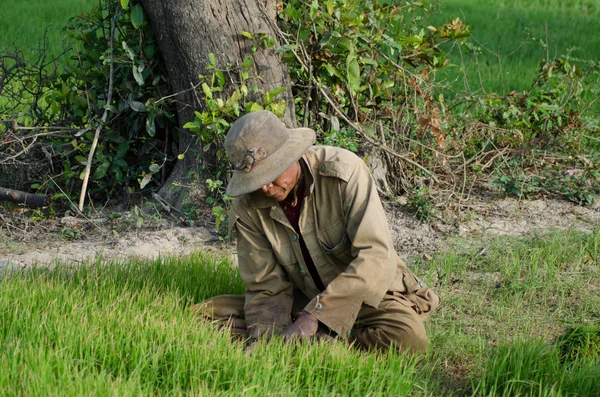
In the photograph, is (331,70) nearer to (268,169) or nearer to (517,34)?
(268,169)

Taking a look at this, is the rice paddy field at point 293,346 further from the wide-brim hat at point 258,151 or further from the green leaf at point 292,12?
the green leaf at point 292,12

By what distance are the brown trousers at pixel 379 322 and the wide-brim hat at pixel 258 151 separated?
713mm

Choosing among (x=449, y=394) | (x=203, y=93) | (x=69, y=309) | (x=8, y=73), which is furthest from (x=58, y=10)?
(x=449, y=394)

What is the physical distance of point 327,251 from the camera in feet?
11.6

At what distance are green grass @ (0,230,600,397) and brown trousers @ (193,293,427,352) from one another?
0.11 meters

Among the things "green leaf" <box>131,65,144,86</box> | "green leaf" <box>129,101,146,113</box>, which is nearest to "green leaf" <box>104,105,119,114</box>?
"green leaf" <box>129,101,146,113</box>

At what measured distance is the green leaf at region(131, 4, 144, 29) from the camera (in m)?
5.00

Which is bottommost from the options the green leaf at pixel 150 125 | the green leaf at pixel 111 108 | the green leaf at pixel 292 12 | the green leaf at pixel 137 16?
the green leaf at pixel 150 125

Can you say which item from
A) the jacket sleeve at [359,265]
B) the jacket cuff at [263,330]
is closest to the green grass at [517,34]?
the jacket sleeve at [359,265]

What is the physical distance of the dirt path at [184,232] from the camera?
471 centimetres

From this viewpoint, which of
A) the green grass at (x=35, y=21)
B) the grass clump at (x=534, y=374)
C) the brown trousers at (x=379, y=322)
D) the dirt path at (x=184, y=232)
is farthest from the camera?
the green grass at (x=35, y=21)

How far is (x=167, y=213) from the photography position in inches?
204

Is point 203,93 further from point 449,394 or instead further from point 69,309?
point 449,394

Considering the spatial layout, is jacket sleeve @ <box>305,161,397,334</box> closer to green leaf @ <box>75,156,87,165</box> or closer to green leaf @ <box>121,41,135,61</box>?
green leaf @ <box>121,41,135,61</box>
